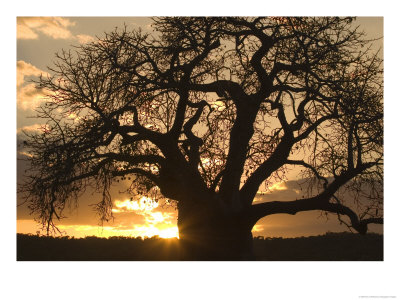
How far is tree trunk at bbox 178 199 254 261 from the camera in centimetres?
1566

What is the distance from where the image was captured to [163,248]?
1822cm

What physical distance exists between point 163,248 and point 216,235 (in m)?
3.08

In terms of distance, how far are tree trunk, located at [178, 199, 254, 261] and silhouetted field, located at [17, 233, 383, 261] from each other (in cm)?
71

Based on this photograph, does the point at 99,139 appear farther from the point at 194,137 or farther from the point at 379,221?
the point at 379,221

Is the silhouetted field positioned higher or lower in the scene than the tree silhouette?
lower

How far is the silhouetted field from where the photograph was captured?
56.4 ft

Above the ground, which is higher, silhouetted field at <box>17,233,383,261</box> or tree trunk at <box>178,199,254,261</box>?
tree trunk at <box>178,199,254,261</box>

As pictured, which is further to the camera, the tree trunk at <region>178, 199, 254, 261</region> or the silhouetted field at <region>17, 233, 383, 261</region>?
the silhouetted field at <region>17, 233, 383, 261</region>

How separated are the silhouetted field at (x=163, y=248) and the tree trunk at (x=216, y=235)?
28.1 inches

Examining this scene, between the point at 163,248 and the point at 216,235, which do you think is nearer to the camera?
Result: the point at 216,235

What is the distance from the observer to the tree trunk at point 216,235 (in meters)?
15.7
